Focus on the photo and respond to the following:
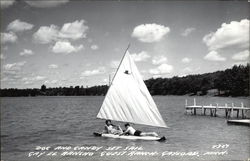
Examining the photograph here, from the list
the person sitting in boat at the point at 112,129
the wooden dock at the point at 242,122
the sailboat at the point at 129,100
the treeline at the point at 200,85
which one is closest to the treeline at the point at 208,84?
the treeline at the point at 200,85

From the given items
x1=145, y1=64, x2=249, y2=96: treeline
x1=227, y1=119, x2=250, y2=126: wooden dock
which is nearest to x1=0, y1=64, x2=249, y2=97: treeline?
x1=145, y1=64, x2=249, y2=96: treeline

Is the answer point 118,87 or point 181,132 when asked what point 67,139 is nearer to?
point 118,87

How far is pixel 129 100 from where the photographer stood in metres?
20.4

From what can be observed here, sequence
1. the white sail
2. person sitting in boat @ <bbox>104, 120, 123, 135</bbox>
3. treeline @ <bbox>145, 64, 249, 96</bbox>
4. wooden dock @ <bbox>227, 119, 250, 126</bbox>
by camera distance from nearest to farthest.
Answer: the white sail, person sitting in boat @ <bbox>104, 120, 123, 135</bbox>, wooden dock @ <bbox>227, 119, 250, 126</bbox>, treeline @ <bbox>145, 64, 249, 96</bbox>

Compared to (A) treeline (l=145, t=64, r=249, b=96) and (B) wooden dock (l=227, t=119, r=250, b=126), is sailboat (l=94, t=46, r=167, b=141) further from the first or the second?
(A) treeline (l=145, t=64, r=249, b=96)

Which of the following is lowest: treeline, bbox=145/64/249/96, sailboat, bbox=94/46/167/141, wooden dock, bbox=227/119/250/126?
wooden dock, bbox=227/119/250/126

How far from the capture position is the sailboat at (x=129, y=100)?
1994 centimetres

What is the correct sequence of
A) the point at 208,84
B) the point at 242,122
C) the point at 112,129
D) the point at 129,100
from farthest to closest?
the point at 208,84, the point at 242,122, the point at 112,129, the point at 129,100

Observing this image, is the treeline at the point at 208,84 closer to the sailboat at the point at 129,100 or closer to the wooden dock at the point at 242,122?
the wooden dock at the point at 242,122

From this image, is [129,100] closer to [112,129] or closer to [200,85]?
[112,129]

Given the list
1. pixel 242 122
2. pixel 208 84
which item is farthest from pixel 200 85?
pixel 242 122

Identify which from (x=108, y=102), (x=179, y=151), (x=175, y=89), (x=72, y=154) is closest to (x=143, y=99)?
(x=108, y=102)

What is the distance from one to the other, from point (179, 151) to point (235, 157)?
342 cm

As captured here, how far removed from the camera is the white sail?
65.4ft
